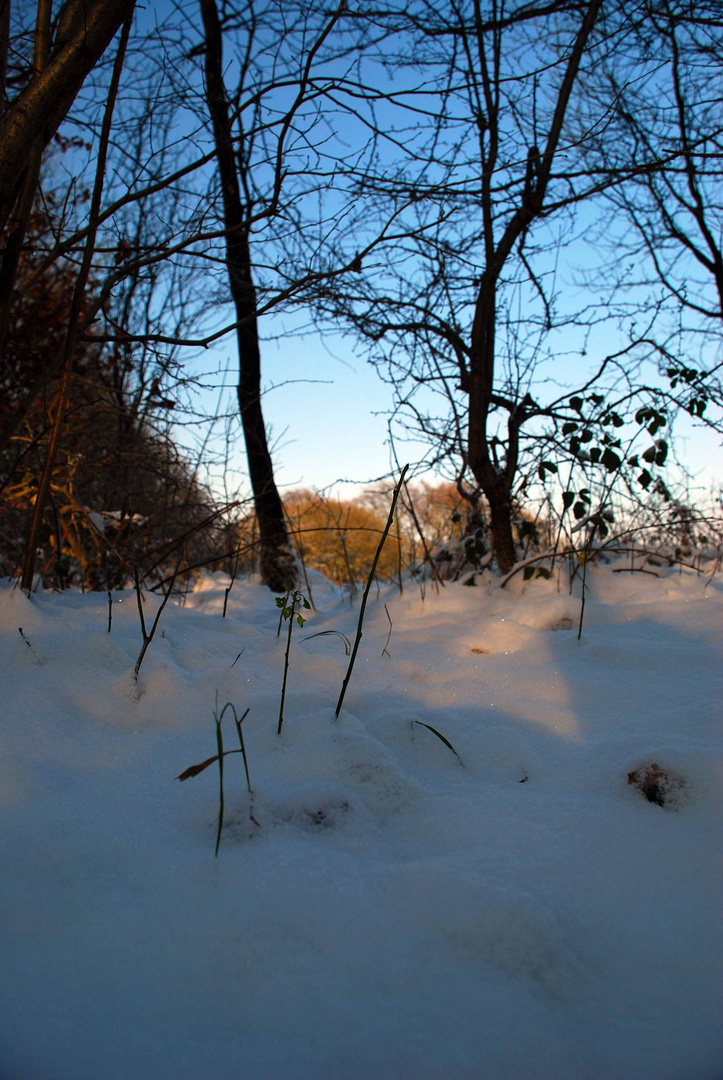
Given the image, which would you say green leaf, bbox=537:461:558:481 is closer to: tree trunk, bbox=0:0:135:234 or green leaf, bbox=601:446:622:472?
green leaf, bbox=601:446:622:472

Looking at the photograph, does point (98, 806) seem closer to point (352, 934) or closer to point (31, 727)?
point (31, 727)

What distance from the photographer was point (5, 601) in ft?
4.56

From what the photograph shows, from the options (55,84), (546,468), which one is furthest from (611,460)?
(55,84)

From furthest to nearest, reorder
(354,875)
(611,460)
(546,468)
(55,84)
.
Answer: (546,468) < (611,460) < (55,84) < (354,875)

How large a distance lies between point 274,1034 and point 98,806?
44cm

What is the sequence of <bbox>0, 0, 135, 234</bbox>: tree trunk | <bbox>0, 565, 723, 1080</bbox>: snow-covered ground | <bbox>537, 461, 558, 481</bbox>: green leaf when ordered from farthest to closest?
<bbox>537, 461, 558, 481</bbox>: green leaf < <bbox>0, 0, 135, 234</bbox>: tree trunk < <bbox>0, 565, 723, 1080</bbox>: snow-covered ground

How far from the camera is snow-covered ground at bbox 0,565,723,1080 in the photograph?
573 mm

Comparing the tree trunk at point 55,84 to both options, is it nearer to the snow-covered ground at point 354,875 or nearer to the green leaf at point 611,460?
the snow-covered ground at point 354,875

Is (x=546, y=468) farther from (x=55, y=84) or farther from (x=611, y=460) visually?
(x=55, y=84)

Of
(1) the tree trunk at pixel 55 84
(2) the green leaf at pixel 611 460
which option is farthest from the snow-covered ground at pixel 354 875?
(2) the green leaf at pixel 611 460

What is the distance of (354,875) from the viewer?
769 millimetres

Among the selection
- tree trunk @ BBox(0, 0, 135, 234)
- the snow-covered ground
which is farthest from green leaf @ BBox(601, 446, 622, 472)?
tree trunk @ BBox(0, 0, 135, 234)

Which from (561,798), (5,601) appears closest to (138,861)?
(561,798)

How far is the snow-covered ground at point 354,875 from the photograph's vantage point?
22.5 inches
